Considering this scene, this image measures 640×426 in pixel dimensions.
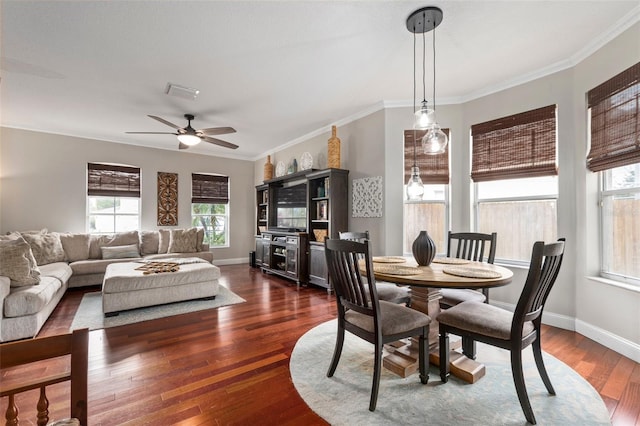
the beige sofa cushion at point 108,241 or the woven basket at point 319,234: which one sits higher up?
the woven basket at point 319,234

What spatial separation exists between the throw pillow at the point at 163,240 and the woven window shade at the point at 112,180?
984mm

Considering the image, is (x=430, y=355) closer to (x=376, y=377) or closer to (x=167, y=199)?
(x=376, y=377)

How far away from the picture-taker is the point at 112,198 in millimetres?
5641

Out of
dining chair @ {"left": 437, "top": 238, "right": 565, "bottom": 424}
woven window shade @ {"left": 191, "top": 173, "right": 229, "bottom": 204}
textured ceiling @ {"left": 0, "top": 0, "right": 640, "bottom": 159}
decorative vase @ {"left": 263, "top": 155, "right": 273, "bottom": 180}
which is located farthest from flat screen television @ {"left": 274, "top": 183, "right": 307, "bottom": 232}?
dining chair @ {"left": 437, "top": 238, "right": 565, "bottom": 424}

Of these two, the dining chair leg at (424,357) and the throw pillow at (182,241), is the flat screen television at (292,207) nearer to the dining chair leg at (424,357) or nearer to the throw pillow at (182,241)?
the throw pillow at (182,241)

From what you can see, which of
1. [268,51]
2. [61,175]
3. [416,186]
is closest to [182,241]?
[61,175]

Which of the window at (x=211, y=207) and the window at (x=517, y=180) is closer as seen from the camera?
the window at (x=517, y=180)

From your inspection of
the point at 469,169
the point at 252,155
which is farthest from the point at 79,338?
the point at 252,155

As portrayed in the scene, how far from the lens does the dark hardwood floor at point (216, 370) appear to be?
5.49 feet

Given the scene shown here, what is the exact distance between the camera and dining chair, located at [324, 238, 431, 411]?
1728 millimetres

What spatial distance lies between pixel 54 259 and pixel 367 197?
16.0 ft

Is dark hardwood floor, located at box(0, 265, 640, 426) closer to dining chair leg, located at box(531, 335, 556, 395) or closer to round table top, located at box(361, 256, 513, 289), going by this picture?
dining chair leg, located at box(531, 335, 556, 395)

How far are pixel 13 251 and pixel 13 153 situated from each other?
3.30 m

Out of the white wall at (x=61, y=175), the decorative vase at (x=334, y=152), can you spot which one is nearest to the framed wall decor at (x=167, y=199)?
the white wall at (x=61, y=175)
